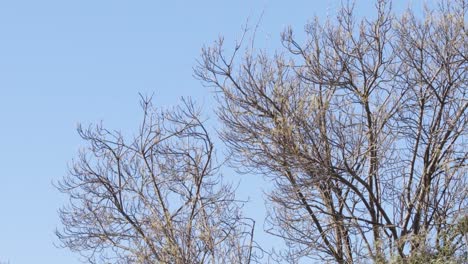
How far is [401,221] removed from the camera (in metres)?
11.2

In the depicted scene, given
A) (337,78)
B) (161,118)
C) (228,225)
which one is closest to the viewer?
(228,225)

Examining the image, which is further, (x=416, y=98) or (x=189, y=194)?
(x=416, y=98)

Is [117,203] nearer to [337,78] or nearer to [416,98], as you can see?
[337,78]

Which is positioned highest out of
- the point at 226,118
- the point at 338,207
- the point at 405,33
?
the point at 405,33

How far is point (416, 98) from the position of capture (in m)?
11.6

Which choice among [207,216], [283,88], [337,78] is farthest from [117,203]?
[337,78]

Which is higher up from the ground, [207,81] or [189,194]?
[207,81]

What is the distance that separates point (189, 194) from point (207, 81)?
5.44ft

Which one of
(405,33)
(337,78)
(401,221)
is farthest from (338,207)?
(405,33)

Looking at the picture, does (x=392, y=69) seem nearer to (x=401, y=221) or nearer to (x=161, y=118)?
(x=401, y=221)

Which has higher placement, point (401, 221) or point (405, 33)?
point (405, 33)

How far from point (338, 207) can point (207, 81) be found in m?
2.40

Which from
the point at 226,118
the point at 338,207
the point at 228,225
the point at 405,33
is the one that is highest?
the point at 405,33

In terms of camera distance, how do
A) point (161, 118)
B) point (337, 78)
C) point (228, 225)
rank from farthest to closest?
point (337, 78) < point (161, 118) < point (228, 225)
